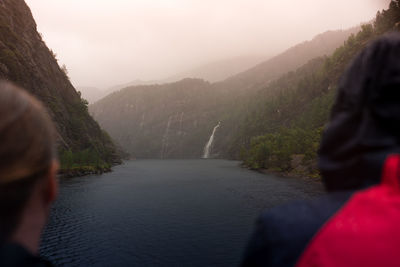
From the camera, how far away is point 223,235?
1980 cm

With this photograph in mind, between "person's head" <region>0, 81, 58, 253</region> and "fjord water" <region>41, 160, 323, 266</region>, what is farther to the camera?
"fjord water" <region>41, 160, 323, 266</region>

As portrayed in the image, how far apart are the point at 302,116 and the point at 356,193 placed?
11697 cm

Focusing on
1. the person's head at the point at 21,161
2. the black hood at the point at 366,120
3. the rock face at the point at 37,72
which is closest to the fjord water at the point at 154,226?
the black hood at the point at 366,120

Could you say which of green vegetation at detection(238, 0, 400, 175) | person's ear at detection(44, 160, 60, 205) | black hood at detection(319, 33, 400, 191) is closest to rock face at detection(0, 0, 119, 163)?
green vegetation at detection(238, 0, 400, 175)

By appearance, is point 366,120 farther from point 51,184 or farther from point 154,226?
point 154,226

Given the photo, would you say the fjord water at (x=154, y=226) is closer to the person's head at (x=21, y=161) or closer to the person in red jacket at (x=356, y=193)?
the person in red jacket at (x=356, y=193)

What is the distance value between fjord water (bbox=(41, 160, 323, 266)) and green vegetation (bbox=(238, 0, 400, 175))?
3091 centimetres

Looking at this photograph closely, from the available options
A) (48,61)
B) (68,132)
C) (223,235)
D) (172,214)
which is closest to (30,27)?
(48,61)

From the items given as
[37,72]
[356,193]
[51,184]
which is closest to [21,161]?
[51,184]

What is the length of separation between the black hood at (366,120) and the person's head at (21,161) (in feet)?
4.88

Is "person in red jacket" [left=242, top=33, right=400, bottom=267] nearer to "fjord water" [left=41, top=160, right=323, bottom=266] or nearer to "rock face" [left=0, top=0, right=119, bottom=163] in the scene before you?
"fjord water" [left=41, top=160, right=323, bottom=266]

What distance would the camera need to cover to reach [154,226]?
73.2ft

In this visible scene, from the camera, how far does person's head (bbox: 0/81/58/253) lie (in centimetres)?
110

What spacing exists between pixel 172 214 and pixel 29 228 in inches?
1024
